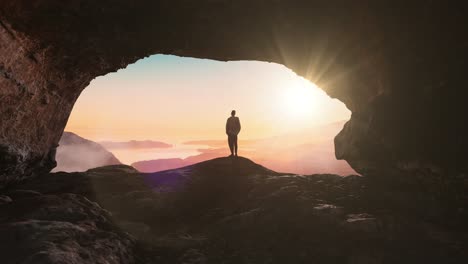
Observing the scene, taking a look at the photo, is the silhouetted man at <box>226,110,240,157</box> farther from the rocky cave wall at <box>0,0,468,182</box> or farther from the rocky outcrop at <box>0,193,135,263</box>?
the rocky outcrop at <box>0,193,135,263</box>

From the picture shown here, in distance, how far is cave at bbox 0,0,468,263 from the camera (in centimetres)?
1425

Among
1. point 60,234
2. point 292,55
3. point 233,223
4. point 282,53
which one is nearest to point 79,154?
point 282,53

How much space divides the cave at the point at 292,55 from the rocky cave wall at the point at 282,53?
0.16ft

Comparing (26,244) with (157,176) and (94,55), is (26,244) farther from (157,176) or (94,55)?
(157,176)

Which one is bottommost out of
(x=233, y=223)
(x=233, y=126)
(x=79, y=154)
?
(x=233, y=223)

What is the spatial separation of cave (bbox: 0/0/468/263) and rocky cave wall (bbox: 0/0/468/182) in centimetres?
5

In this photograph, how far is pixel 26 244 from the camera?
8680 millimetres

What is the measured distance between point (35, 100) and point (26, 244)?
1034 cm

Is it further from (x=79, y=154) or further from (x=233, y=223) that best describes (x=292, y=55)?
(x=79, y=154)

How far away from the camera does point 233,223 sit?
14508 millimetres

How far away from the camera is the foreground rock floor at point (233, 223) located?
9.95 m

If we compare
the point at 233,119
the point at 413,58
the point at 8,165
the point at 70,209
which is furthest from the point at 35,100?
the point at 413,58

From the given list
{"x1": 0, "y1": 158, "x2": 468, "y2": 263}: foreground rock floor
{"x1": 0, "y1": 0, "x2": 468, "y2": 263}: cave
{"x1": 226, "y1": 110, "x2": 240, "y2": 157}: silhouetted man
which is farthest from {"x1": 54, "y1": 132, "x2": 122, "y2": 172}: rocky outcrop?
{"x1": 0, "y1": 158, "x2": 468, "y2": 263}: foreground rock floor

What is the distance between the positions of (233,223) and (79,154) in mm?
174828
